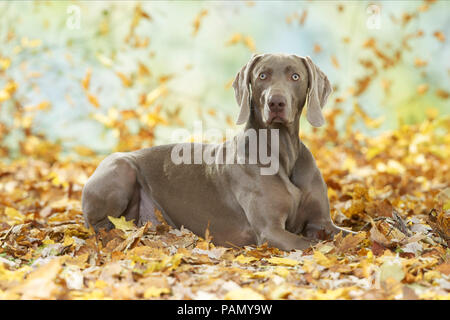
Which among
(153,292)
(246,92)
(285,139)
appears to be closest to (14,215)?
(246,92)

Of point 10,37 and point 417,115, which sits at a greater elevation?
point 10,37

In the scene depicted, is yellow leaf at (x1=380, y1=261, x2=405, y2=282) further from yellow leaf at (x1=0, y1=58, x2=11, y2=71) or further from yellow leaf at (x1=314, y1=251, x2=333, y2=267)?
yellow leaf at (x1=0, y1=58, x2=11, y2=71)

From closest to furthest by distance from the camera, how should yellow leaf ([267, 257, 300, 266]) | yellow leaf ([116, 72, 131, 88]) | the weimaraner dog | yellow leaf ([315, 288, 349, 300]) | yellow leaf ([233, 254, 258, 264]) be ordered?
yellow leaf ([315, 288, 349, 300]) < yellow leaf ([267, 257, 300, 266]) < yellow leaf ([233, 254, 258, 264]) < the weimaraner dog < yellow leaf ([116, 72, 131, 88])

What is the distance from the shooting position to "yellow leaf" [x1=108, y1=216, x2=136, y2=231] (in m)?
3.71

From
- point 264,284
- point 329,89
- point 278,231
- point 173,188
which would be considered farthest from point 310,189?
point 264,284

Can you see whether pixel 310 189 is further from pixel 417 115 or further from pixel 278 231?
pixel 417 115

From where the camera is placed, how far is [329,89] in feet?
12.5

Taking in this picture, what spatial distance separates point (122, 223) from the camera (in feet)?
12.3

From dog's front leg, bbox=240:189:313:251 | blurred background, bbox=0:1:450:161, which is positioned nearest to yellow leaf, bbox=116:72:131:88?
blurred background, bbox=0:1:450:161

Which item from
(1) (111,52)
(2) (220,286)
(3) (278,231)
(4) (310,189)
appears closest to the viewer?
(2) (220,286)

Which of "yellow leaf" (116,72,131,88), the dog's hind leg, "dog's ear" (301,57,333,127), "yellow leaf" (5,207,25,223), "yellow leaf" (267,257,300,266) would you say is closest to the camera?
"yellow leaf" (267,257,300,266)

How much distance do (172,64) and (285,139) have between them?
545 cm

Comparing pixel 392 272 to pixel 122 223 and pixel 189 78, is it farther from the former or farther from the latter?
pixel 189 78
